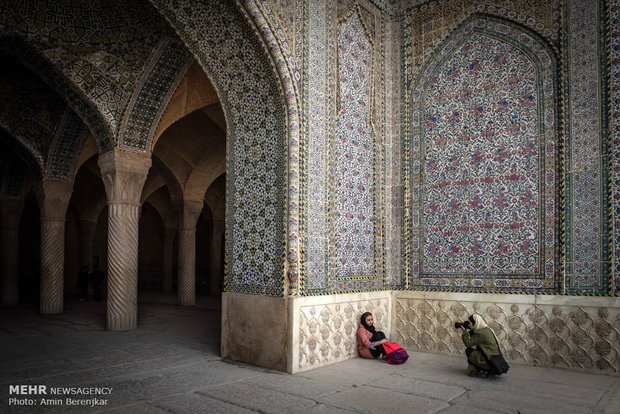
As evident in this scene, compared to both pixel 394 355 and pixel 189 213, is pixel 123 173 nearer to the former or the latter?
pixel 189 213

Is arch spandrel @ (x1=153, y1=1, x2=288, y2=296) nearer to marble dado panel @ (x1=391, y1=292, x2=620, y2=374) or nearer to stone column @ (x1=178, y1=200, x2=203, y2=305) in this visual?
marble dado panel @ (x1=391, y1=292, x2=620, y2=374)

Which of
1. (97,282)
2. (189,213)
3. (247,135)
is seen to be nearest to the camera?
(247,135)

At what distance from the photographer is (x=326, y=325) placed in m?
5.32

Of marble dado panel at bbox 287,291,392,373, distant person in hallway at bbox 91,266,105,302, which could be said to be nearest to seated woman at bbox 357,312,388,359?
marble dado panel at bbox 287,291,392,373

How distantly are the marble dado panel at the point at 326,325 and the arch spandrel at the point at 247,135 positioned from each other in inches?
14.2

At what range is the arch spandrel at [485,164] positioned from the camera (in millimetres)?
5383

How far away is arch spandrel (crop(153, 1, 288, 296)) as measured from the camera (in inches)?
205

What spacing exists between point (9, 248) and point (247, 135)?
9891mm

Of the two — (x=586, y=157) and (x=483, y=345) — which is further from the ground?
(x=586, y=157)

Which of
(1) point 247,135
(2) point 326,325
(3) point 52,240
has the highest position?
(1) point 247,135

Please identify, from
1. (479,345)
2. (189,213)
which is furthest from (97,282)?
(479,345)

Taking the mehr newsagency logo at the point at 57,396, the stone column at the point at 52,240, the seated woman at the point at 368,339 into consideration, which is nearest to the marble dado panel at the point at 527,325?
the seated woman at the point at 368,339

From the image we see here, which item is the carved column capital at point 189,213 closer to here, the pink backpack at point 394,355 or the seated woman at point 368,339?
the seated woman at point 368,339

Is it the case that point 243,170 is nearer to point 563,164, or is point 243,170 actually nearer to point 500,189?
point 500,189
